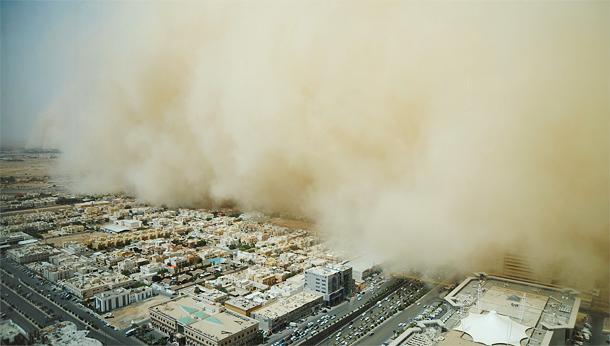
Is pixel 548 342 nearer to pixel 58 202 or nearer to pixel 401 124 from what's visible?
pixel 401 124

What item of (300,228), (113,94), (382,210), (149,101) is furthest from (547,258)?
(113,94)

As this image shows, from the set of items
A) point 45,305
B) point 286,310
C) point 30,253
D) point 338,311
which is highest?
point 30,253

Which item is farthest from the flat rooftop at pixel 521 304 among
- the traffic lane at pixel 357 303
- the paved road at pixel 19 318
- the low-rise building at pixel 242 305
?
the paved road at pixel 19 318

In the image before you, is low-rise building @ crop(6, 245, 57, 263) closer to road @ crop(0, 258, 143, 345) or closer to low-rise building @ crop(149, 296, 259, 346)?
road @ crop(0, 258, 143, 345)

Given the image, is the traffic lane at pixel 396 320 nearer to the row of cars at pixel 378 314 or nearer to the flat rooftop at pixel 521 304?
the row of cars at pixel 378 314

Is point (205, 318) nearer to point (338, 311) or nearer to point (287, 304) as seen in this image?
point (287, 304)

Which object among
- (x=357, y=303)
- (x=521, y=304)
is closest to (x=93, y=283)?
(x=357, y=303)
